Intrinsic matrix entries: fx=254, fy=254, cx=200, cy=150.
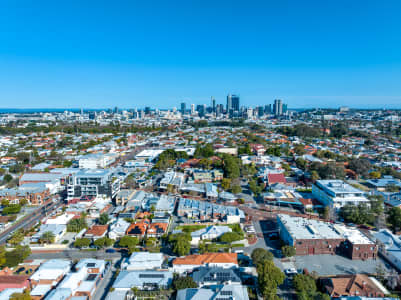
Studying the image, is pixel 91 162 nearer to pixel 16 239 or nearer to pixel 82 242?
pixel 16 239

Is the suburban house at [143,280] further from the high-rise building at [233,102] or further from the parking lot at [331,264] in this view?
the high-rise building at [233,102]

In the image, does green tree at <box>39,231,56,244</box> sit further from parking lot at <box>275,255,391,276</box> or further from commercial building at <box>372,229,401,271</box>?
commercial building at <box>372,229,401,271</box>

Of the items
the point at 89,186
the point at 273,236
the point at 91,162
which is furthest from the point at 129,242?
the point at 91,162

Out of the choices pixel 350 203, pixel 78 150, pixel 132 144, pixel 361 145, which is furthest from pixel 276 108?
pixel 350 203

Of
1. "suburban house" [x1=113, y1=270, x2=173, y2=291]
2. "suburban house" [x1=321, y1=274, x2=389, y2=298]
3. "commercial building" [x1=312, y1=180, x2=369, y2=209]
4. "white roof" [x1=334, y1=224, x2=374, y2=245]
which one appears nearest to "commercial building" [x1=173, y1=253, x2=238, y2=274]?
"suburban house" [x1=113, y1=270, x2=173, y2=291]

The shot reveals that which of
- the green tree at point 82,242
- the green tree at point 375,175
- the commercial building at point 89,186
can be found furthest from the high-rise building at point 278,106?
the green tree at point 82,242

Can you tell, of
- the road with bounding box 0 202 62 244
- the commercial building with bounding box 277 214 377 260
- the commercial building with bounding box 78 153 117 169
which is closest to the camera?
the commercial building with bounding box 277 214 377 260
